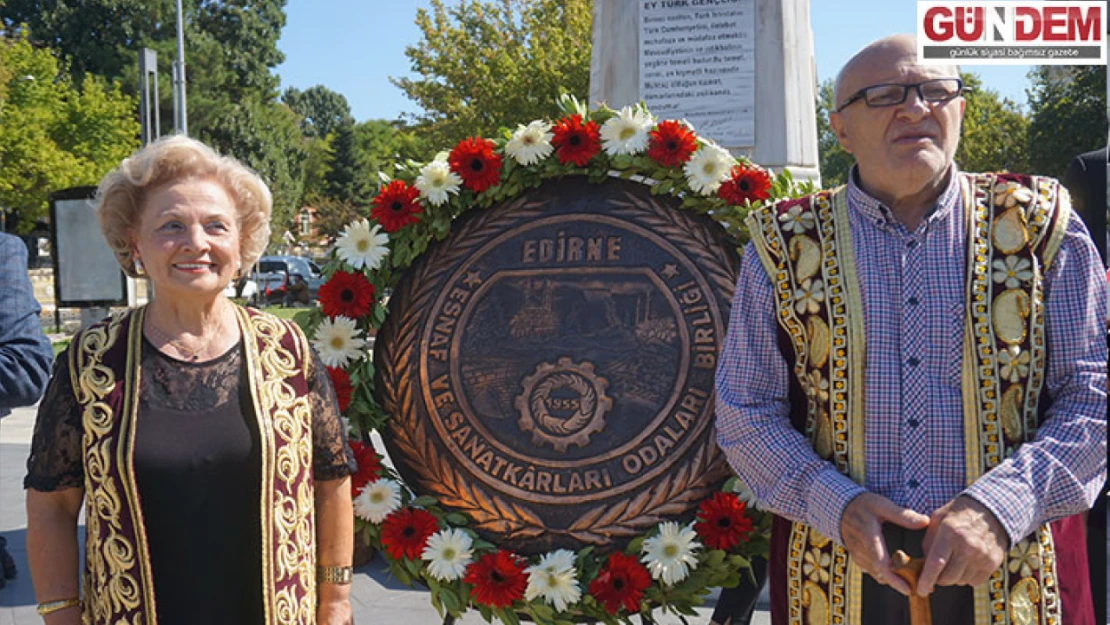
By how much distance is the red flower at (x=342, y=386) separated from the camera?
329 cm

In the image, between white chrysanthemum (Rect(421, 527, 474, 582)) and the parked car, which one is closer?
white chrysanthemum (Rect(421, 527, 474, 582))

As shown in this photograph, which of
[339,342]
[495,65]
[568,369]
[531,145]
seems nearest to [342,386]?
[339,342]

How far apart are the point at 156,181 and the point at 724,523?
1783 mm

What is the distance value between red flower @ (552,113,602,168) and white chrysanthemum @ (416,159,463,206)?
0.35m

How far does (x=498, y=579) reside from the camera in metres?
3.07

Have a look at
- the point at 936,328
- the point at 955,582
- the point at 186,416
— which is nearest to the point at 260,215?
the point at 186,416

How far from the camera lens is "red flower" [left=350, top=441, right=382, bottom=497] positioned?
10.7 ft

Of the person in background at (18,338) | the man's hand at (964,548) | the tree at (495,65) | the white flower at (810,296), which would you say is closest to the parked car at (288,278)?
the tree at (495,65)

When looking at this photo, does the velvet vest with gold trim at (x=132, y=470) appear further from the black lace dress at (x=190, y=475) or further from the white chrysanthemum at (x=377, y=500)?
the white chrysanthemum at (x=377, y=500)

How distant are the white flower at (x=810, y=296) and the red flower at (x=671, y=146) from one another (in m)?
1.00

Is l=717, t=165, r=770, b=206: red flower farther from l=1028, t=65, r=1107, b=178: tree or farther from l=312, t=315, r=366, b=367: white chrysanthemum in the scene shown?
l=1028, t=65, r=1107, b=178: tree

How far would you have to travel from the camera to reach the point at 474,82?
18.9m

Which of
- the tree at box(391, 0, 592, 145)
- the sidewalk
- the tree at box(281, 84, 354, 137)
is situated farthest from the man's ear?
the tree at box(281, 84, 354, 137)

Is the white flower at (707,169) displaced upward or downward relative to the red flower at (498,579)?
upward
